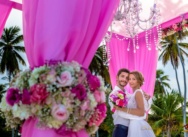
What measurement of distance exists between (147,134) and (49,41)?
2465 millimetres

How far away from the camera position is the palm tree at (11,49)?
27547 millimetres

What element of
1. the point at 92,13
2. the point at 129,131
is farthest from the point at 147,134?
the point at 92,13

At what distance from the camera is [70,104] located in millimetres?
2369

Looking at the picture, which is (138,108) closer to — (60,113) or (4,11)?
(60,113)

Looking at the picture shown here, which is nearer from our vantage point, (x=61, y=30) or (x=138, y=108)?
(x=61, y=30)

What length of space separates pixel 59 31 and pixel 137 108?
1941 millimetres

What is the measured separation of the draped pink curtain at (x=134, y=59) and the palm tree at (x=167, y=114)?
1967 cm

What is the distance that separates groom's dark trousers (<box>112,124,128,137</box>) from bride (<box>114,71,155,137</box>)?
0.06 metres

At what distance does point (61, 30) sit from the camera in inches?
100

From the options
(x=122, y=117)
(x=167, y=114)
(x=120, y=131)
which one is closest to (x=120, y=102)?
(x=122, y=117)

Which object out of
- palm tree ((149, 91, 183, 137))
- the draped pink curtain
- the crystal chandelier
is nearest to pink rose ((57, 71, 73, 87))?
the crystal chandelier

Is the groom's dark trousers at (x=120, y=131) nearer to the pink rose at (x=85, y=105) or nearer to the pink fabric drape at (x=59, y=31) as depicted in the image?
the pink fabric drape at (x=59, y=31)

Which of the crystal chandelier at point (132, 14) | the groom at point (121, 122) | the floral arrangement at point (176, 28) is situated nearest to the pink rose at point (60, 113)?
the groom at point (121, 122)

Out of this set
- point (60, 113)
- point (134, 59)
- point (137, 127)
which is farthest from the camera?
point (134, 59)
